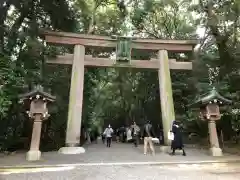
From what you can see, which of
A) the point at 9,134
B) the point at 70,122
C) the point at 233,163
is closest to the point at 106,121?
the point at 9,134

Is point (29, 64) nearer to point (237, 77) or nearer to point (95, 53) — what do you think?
point (95, 53)

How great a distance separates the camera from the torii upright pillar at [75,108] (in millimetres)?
12250

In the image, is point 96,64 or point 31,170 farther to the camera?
point 96,64

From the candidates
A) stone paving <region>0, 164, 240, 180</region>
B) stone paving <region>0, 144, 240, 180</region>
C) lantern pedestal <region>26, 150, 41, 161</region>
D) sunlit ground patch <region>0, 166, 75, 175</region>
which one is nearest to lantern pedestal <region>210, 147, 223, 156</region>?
stone paving <region>0, 144, 240, 180</region>

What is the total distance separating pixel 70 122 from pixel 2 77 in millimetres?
3697

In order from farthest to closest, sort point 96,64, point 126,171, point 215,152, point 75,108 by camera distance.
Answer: point 96,64 < point 75,108 < point 215,152 < point 126,171

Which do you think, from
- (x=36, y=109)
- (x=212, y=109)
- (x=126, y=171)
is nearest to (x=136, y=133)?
(x=212, y=109)

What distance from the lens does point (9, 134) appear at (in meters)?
15.4

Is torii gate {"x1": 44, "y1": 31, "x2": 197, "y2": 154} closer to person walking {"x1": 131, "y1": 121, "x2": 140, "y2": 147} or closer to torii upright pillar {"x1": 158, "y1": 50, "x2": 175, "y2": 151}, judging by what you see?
torii upright pillar {"x1": 158, "y1": 50, "x2": 175, "y2": 151}

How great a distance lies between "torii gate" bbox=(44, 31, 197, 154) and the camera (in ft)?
42.0

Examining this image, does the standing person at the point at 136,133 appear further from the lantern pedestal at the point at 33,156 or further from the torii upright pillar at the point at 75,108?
the lantern pedestal at the point at 33,156

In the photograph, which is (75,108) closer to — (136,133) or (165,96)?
(136,133)

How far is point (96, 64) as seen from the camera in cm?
1427

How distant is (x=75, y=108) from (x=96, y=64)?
282cm
